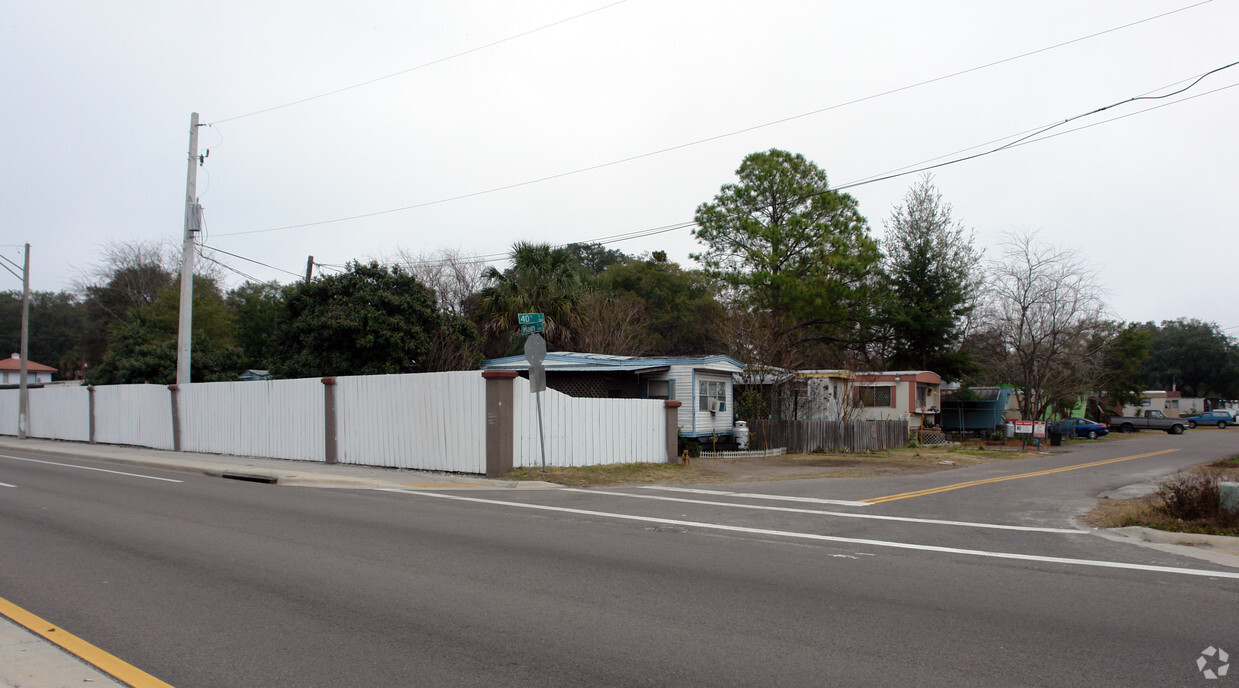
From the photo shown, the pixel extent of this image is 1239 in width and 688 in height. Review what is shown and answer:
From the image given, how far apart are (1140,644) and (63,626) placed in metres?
7.77

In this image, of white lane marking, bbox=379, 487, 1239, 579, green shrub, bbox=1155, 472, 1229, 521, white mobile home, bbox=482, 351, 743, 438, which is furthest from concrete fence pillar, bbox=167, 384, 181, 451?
green shrub, bbox=1155, 472, 1229, 521

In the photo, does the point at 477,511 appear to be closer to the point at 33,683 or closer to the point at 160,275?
the point at 33,683

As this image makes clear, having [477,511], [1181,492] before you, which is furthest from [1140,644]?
[477,511]

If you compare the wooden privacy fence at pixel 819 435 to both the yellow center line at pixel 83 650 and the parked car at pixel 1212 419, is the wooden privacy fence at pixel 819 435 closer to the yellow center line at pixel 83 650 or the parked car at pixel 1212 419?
the yellow center line at pixel 83 650

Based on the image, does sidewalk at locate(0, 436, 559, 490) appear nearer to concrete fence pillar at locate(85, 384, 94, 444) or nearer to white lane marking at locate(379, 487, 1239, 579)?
white lane marking at locate(379, 487, 1239, 579)

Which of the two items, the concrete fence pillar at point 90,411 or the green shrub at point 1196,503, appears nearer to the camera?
the green shrub at point 1196,503

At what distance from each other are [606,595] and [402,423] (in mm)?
12205

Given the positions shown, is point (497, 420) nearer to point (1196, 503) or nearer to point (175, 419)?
point (1196, 503)

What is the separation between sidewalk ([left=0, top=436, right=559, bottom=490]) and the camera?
15.3 metres

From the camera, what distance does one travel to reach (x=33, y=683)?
4.52 m

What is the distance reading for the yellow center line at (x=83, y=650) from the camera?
4.54 meters

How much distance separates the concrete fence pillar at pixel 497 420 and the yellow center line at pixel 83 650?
32.5 feet

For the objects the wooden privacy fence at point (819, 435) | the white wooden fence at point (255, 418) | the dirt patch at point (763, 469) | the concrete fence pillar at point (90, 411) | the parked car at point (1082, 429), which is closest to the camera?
the dirt patch at point (763, 469)

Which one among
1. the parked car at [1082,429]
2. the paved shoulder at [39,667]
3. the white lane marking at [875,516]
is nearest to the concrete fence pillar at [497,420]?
the white lane marking at [875,516]
